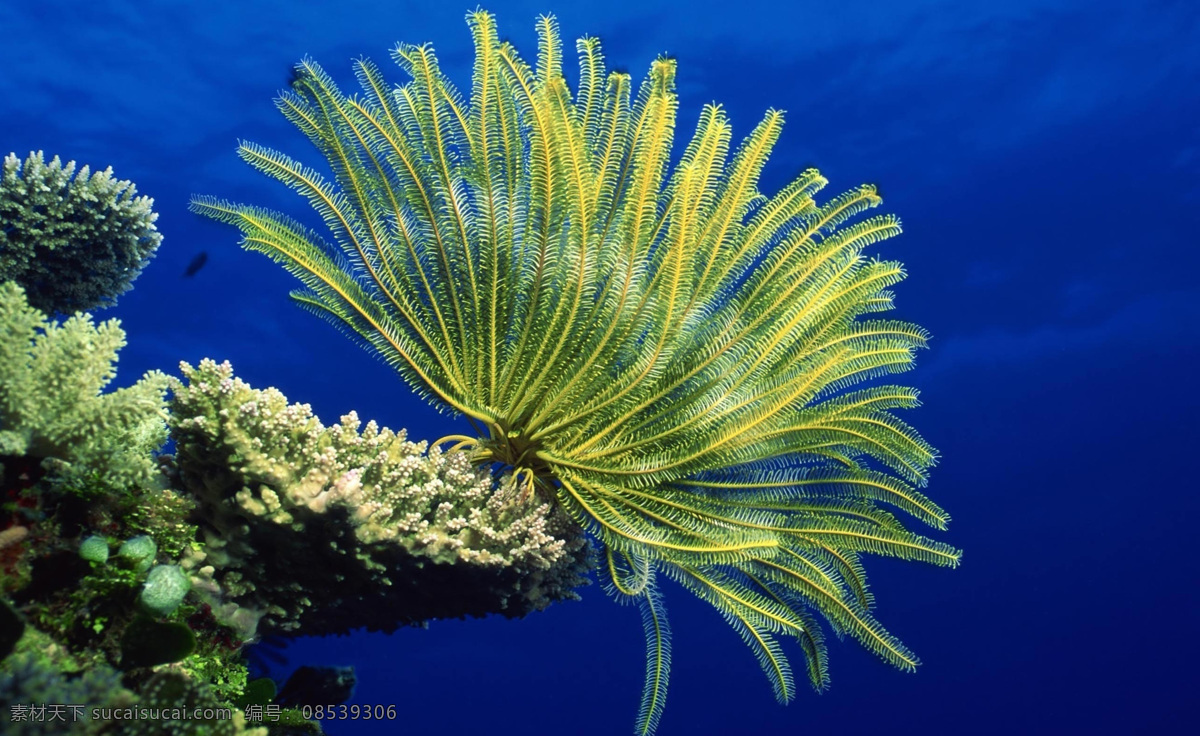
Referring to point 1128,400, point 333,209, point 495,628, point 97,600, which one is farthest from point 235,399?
point 495,628

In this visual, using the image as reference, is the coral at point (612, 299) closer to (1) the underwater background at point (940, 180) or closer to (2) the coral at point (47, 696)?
(1) the underwater background at point (940, 180)

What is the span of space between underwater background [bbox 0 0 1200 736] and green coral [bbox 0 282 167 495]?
2418mm

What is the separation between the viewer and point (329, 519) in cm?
329

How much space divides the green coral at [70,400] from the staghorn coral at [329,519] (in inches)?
11.9

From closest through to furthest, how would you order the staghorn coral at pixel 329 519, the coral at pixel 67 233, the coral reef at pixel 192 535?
1. the coral reef at pixel 192 535
2. the staghorn coral at pixel 329 519
3. the coral at pixel 67 233

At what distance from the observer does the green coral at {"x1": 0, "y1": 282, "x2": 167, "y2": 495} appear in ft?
8.79

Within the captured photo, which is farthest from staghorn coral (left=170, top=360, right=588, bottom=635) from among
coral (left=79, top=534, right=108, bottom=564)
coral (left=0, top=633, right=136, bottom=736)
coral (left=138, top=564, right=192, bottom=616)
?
coral (left=0, top=633, right=136, bottom=736)

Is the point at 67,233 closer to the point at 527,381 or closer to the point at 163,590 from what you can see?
the point at 163,590

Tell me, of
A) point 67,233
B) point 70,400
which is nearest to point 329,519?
point 70,400

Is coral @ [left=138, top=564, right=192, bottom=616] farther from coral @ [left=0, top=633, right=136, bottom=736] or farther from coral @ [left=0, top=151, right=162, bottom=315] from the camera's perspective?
coral @ [left=0, top=151, right=162, bottom=315]

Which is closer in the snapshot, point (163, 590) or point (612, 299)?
point (163, 590)

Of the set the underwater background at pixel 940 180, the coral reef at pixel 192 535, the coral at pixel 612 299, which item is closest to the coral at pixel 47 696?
the coral reef at pixel 192 535

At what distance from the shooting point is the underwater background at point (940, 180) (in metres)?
18.8

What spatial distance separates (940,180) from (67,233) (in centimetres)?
2796
